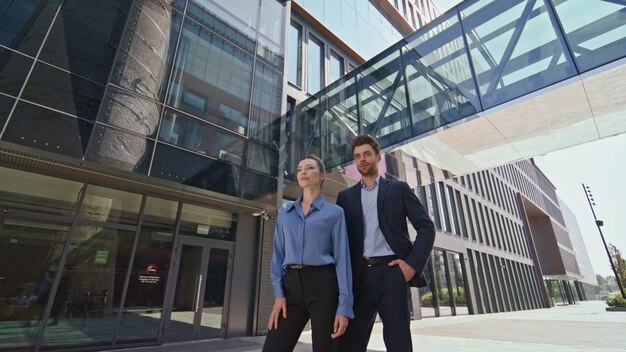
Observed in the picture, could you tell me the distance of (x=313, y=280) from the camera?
6.64 ft

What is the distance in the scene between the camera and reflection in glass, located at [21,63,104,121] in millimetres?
5922

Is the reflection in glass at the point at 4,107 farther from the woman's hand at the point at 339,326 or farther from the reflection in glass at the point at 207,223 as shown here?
the woman's hand at the point at 339,326

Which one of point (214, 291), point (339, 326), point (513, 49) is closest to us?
point (339, 326)

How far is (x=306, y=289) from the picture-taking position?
2012mm

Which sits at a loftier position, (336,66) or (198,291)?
(336,66)

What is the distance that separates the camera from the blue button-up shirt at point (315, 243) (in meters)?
2.03

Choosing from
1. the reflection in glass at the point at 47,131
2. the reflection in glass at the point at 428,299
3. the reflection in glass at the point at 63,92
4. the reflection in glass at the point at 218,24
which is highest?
the reflection in glass at the point at 218,24

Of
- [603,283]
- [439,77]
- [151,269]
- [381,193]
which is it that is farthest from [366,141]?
[603,283]

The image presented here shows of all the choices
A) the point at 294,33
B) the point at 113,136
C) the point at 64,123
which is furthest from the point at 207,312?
the point at 294,33

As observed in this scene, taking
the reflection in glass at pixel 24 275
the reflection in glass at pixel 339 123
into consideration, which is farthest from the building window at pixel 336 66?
the reflection in glass at pixel 24 275

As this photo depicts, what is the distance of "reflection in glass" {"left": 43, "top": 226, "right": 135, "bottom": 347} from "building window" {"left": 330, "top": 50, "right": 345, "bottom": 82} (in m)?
11.3

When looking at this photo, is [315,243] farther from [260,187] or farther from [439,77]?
[260,187]

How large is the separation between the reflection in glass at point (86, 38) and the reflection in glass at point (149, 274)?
337 cm

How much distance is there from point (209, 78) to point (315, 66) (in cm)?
641
